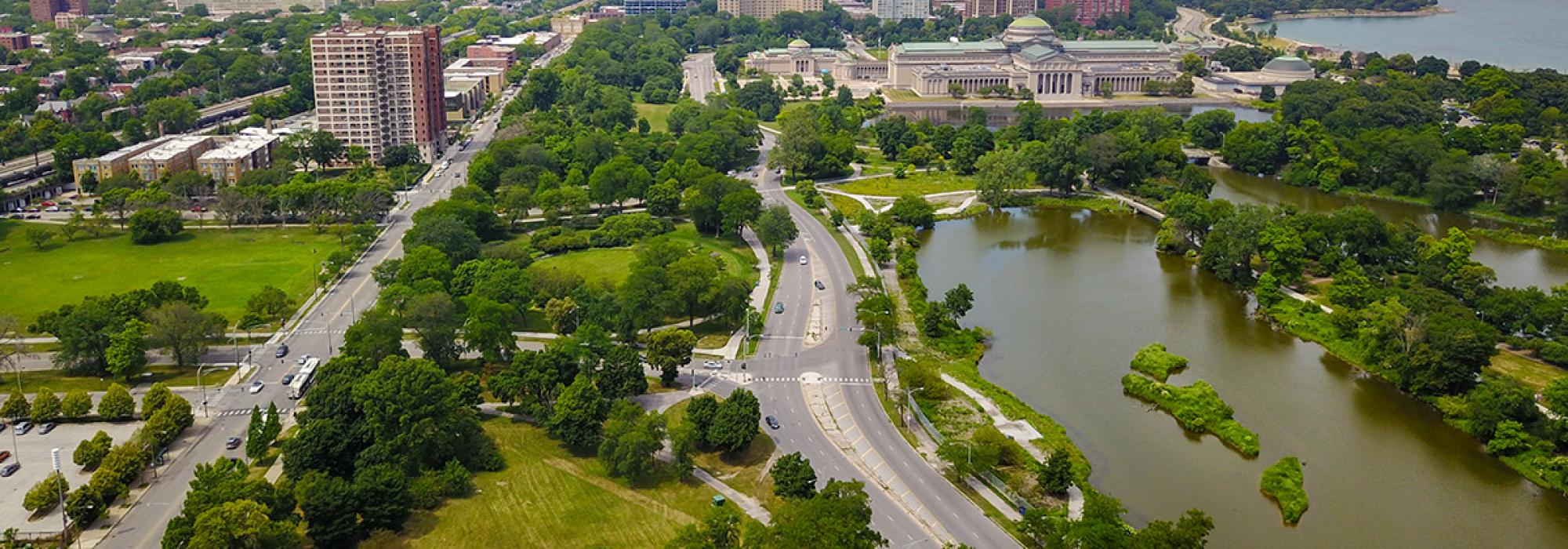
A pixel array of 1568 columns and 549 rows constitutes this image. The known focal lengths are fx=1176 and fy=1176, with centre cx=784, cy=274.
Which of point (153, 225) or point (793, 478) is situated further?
point (153, 225)

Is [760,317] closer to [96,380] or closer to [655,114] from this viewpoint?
[96,380]

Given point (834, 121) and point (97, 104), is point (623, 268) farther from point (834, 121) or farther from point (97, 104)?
point (97, 104)

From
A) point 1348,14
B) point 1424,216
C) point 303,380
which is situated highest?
point 1348,14

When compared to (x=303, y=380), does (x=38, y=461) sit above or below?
below

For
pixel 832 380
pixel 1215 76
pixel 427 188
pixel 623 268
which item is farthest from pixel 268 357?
pixel 1215 76

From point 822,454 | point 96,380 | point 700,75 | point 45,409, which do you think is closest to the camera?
point 822,454

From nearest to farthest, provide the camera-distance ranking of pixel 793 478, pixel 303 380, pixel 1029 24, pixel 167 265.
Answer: pixel 793 478 → pixel 303 380 → pixel 167 265 → pixel 1029 24

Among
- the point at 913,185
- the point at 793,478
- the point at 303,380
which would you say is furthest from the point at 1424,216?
the point at 303,380
